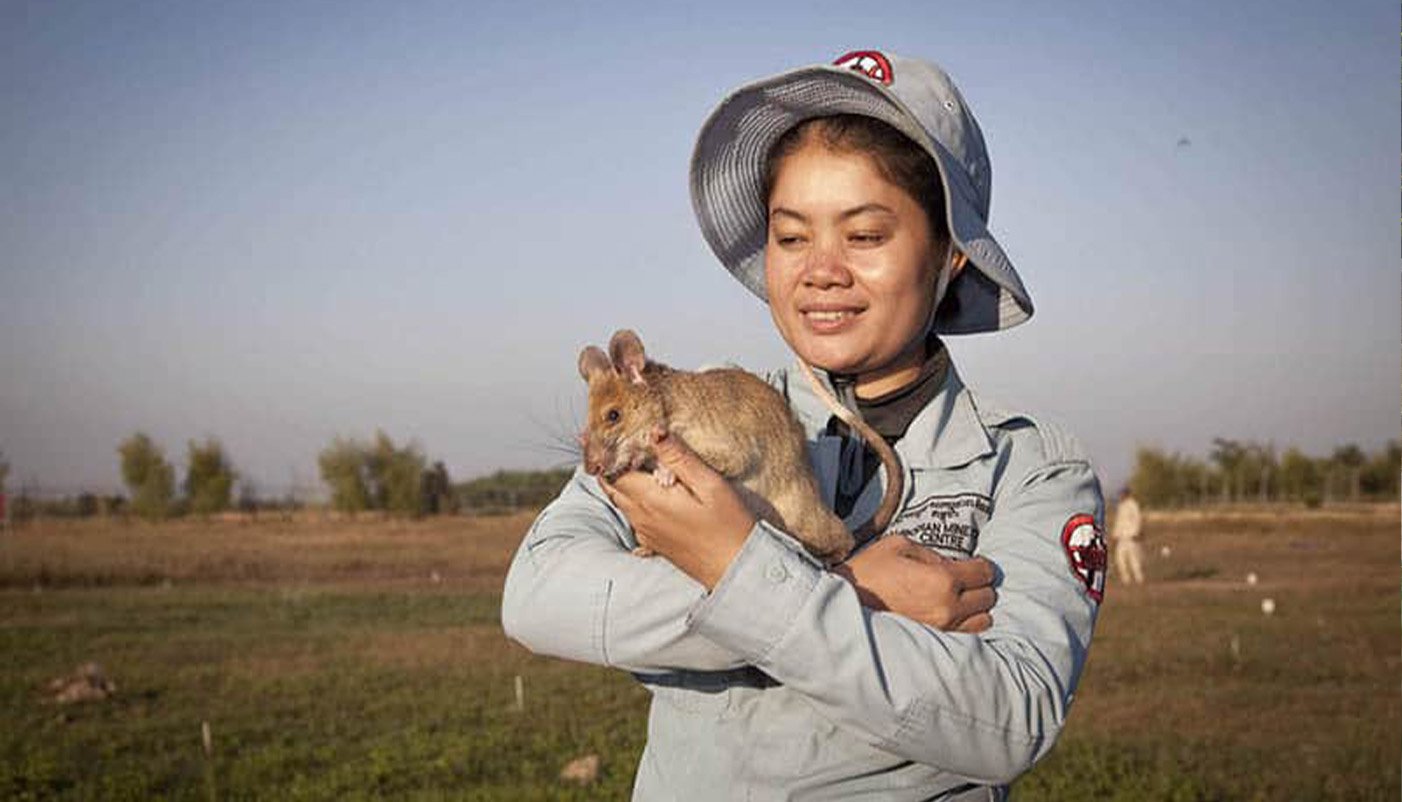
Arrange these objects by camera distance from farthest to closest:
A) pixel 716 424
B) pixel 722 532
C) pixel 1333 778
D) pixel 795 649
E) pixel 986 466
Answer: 1. pixel 1333 778
2. pixel 716 424
3. pixel 986 466
4. pixel 722 532
5. pixel 795 649

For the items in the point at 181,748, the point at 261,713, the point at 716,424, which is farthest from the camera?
the point at 261,713

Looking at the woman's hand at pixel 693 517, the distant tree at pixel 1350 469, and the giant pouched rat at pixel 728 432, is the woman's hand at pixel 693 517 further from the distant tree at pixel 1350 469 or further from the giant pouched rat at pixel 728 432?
the distant tree at pixel 1350 469

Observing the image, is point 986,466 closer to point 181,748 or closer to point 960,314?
point 960,314

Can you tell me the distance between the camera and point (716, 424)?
280 centimetres

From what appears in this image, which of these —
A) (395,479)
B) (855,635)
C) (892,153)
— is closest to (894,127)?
(892,153)

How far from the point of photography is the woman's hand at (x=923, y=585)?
210 centimetres

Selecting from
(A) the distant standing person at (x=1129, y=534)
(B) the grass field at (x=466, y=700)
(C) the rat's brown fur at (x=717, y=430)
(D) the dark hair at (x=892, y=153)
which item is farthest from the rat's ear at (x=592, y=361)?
(A) the distant standing person at (x=1129, y=534)

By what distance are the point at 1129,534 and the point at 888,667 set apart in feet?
89.0

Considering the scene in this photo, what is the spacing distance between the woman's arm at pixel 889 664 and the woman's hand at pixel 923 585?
7cm

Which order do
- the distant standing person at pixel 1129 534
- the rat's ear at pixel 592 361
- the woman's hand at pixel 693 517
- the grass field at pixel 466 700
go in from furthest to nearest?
the distant standing person at pixel 1129 534
the grass field at pixel 466 700
the rat's ear at pixel 592 361
the woman's hand at pixel 693 517

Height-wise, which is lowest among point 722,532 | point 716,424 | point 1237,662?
point 1237,662

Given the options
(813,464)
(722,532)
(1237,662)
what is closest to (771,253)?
(813,464)

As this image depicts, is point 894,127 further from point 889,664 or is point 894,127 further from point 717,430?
point 889,664

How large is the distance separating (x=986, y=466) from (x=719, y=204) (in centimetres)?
96
